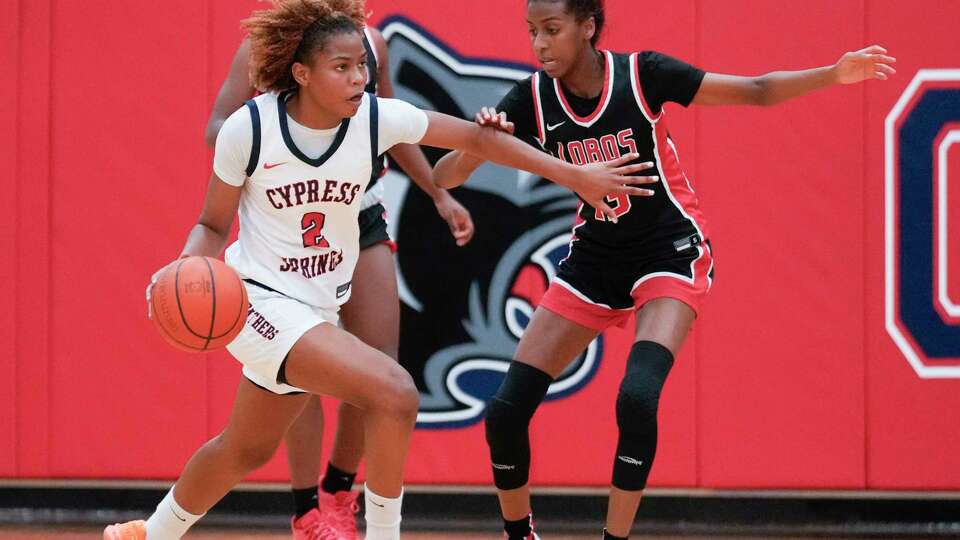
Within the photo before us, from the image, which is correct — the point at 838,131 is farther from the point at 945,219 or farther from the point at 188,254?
the point at 188,254

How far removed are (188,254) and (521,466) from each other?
1.37 m

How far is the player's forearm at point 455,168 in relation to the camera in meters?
4.23

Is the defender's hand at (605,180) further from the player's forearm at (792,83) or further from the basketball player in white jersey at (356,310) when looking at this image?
the basketball player in white jersey at (356,310)

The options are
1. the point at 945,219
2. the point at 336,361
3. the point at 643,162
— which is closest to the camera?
the point at 336,361

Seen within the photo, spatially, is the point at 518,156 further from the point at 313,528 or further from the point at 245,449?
the point at 313,528

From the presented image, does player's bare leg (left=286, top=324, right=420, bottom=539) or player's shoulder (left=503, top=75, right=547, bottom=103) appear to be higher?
player's shoulder (left=503, top=75, right=547, bottom=103)

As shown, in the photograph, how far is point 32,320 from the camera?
5953 millimetres

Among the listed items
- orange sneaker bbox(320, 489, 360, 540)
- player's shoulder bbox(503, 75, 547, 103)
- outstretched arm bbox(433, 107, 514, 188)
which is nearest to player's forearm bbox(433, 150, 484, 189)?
outstretched arm bbox(433, 107, 514, 188)

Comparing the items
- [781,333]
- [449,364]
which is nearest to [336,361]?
[449,364]

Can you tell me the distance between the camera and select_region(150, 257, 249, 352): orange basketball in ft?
11.4

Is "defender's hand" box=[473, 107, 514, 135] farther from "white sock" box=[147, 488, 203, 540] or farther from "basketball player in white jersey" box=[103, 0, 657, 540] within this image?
"white sock" box=[147, 488, 203, 540]

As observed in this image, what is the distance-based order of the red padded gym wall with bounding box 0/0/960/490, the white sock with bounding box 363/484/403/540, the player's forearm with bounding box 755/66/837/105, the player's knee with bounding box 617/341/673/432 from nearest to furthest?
the white sock with bounding box 363/484/403/540, the player's knee with bounding box 617/341/673/432, the player's forearm with bounding box 755/66/837/105, the red padded gym wall with bounding box 0/0/960/490

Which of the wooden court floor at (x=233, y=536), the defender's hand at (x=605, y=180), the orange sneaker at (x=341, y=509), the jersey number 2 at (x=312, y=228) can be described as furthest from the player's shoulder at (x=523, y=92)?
the wooden court floor at (x=233, y=536)

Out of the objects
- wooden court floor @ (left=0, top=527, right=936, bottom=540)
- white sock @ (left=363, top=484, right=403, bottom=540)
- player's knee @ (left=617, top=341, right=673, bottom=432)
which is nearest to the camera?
white sock @ (left=363, top=484, right=403, bottom=540)
